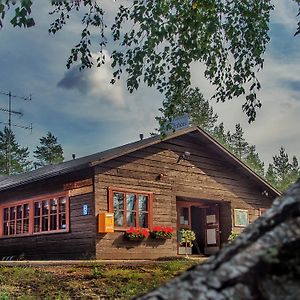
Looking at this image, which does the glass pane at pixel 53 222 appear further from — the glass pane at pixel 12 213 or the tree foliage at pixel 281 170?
the tree foliage at pixel 281 170

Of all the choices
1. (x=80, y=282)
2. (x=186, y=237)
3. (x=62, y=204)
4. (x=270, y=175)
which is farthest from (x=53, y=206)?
(x=270, y=175)

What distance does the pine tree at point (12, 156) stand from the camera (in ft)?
181

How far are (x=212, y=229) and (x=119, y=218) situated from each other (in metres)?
5.87

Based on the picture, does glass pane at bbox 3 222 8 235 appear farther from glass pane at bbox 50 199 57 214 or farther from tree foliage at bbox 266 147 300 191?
tree foliage at bbox 266 147 300 191

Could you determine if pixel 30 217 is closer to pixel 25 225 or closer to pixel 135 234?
pixel 25 225

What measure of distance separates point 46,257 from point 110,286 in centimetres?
913

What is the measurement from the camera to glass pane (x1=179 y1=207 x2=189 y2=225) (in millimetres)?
20384

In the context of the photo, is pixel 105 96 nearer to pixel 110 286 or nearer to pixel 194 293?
pixel 110 286

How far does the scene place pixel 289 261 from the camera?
1.56 metres

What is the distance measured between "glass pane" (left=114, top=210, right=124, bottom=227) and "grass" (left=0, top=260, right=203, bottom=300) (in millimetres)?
4345

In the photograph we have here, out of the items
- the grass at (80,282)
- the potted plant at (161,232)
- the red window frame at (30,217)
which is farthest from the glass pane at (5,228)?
the grass at (80,282)

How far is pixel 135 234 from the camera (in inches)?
645

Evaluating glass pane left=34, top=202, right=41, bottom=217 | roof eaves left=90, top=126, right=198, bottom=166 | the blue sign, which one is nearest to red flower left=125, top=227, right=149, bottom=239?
the blue sign

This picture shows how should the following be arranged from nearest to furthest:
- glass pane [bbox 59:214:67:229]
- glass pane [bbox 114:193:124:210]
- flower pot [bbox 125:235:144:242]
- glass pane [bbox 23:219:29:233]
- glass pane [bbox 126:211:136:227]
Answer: flower pot [bbox 125:235:144:242], glass pane [bbox 114:193:124:210], glass pane [bbox 126:211:136:227], glass pane [bbox 59:214:67:229], glass pane [bbox 23:219:29:233]
